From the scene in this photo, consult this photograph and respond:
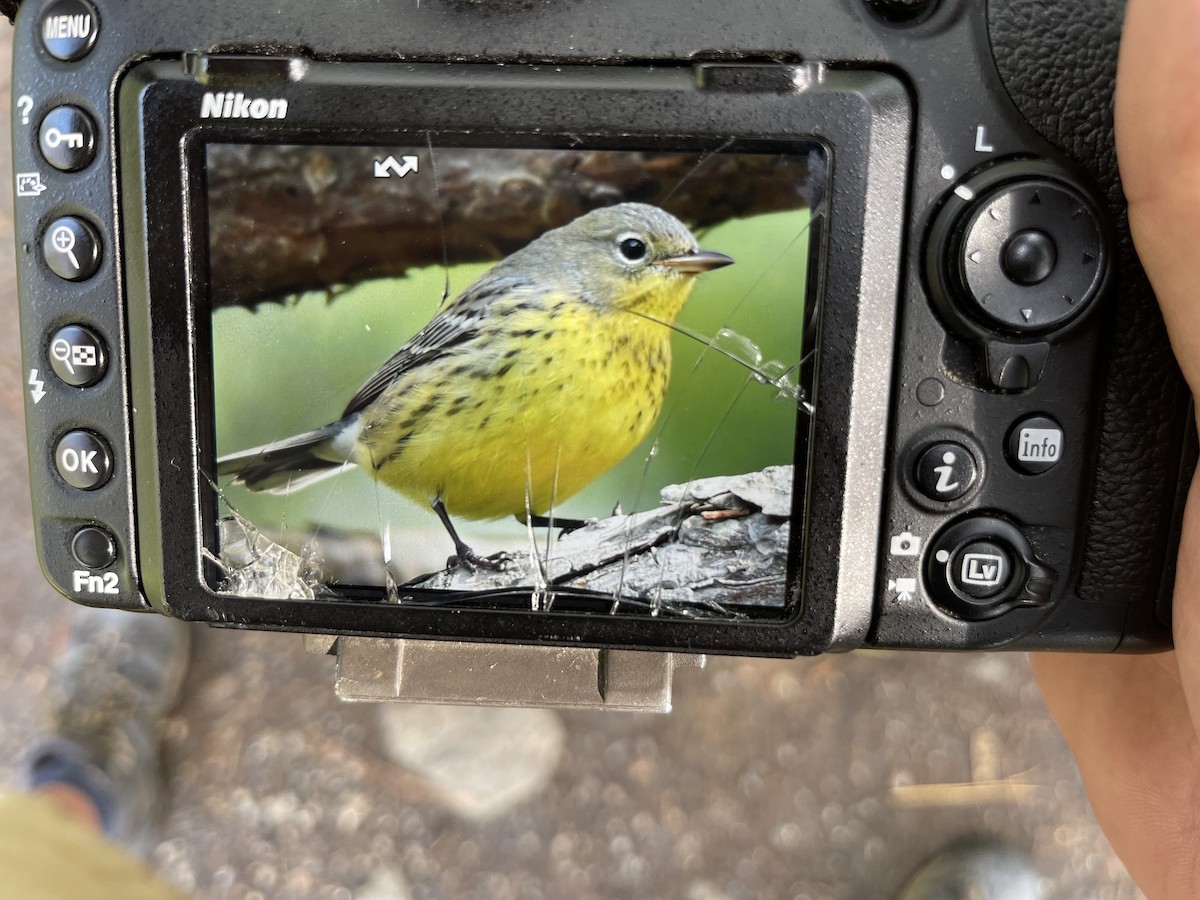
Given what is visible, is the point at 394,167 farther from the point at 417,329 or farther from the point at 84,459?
the point at 84,459

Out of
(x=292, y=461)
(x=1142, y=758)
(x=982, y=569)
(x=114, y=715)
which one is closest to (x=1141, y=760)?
(x=1142, y=758)

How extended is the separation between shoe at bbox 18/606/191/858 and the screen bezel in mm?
561

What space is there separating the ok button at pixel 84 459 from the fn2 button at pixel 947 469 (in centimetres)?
47

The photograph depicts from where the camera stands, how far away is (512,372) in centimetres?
49

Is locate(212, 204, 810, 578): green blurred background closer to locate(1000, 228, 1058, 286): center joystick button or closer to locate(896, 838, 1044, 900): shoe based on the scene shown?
locate(1000, 228, 1058, 286): center joystick button

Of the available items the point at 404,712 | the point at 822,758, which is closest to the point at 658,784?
the point at 822,758

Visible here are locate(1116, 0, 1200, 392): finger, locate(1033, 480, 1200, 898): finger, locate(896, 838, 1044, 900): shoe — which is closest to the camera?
locate(1116, 0, 1200, 392): finger

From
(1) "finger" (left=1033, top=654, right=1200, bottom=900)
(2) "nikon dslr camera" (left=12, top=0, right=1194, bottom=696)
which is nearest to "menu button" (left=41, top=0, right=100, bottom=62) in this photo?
(2) "nikon dslr camera" (left=12, top=0, right=1194, bottom=696)

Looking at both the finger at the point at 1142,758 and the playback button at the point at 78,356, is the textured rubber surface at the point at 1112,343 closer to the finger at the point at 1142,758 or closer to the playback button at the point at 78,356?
the finger at the point at 1142,758

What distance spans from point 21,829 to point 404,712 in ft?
1.24

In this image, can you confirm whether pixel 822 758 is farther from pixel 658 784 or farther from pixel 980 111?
pixel 980 111

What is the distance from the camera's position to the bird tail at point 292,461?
1.61 feet

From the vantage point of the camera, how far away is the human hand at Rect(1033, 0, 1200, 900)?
406mm

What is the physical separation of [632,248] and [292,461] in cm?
23
